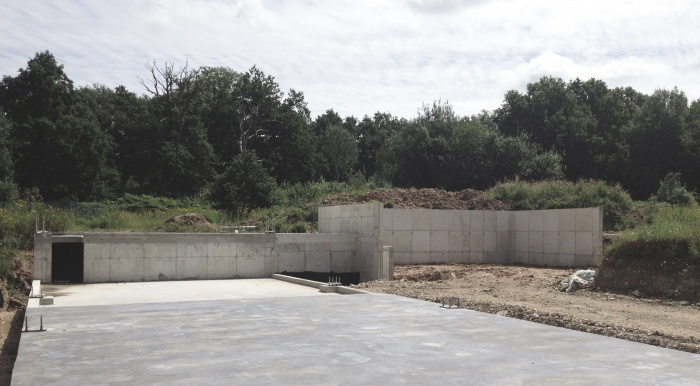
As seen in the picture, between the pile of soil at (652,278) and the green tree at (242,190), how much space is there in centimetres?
1771

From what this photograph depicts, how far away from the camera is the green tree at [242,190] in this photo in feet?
99.1

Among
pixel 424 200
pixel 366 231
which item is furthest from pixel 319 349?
pixel 424 200

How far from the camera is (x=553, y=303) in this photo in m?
13.5

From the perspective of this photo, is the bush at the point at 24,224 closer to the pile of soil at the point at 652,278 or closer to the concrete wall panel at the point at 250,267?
the concrete wall panel at the point at 250,267

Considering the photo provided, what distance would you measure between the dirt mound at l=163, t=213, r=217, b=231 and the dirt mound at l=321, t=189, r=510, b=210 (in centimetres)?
553

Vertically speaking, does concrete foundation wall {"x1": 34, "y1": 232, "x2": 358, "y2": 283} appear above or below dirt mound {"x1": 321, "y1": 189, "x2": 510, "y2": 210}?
below

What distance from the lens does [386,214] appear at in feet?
75.0

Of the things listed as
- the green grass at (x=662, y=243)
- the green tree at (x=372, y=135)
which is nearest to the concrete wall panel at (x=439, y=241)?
the green grass at (x=662, y=243)

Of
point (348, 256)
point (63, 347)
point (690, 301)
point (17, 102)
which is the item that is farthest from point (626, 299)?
point (17, 102)

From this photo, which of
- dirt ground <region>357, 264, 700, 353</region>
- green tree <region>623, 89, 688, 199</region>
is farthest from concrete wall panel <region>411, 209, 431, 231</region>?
green tree <region>623, 89, 688, 199</region>

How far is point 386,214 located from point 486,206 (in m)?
5.77

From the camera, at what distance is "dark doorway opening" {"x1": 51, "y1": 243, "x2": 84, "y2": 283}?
18.4m

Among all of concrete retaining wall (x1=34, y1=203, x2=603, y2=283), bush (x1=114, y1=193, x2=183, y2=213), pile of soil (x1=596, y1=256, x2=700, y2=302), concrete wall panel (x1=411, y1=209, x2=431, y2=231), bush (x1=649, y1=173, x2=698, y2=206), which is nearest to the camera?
pile of soil (x1=596, y1=256, x2=700, y2=302)

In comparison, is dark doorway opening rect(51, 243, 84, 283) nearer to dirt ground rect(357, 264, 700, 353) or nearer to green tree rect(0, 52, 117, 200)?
dirt ground rect(357, 264, 700, 353)
